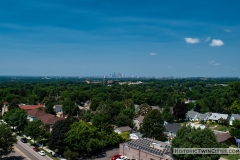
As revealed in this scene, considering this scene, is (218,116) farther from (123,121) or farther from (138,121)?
(123,121)

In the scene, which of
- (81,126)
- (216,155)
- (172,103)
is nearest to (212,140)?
(216,155)

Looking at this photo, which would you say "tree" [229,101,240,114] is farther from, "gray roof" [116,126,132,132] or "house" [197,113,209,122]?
"gray roof" [116,126,132,132]

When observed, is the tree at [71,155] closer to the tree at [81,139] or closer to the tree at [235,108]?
the tree at [81,139]

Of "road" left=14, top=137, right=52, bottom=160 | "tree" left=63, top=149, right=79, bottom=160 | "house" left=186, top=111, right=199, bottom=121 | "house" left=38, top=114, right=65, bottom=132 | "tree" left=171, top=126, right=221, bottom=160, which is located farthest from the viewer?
"house" left=186, top=111, right=199, bottom=121

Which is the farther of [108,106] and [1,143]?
[108,106]

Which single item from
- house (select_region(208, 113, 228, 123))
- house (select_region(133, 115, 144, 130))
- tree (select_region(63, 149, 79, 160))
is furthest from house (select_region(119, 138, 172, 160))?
house (select_region(208, 113, 228, 123))

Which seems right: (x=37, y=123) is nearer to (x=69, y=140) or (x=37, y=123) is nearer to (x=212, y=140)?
(x=69, y=140)
